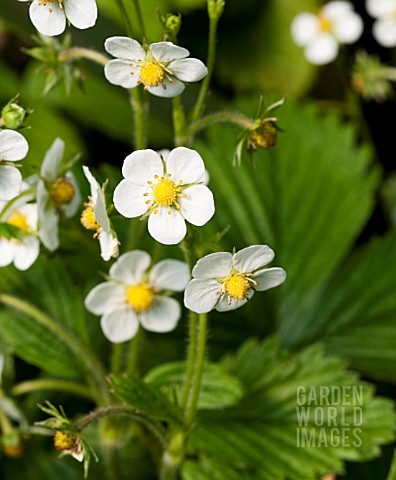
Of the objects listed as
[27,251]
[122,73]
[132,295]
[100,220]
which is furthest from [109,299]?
[122,73]

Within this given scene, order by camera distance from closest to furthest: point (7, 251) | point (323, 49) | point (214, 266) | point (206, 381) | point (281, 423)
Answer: point (214, 266)
point (7, 251)
point (206, 381)
point (281, 423)
point (323, 49)

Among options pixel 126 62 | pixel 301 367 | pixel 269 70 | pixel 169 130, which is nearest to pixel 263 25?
pixel 269 70

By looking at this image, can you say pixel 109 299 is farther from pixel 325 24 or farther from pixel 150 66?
pixel 325 24

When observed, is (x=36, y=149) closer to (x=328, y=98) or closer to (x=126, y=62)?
(x=328, y=98)

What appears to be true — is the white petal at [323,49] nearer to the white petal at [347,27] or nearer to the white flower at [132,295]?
the white petal at [347,27]

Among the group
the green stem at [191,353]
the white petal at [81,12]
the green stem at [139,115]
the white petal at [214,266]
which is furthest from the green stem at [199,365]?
the white petal at [81,12]
